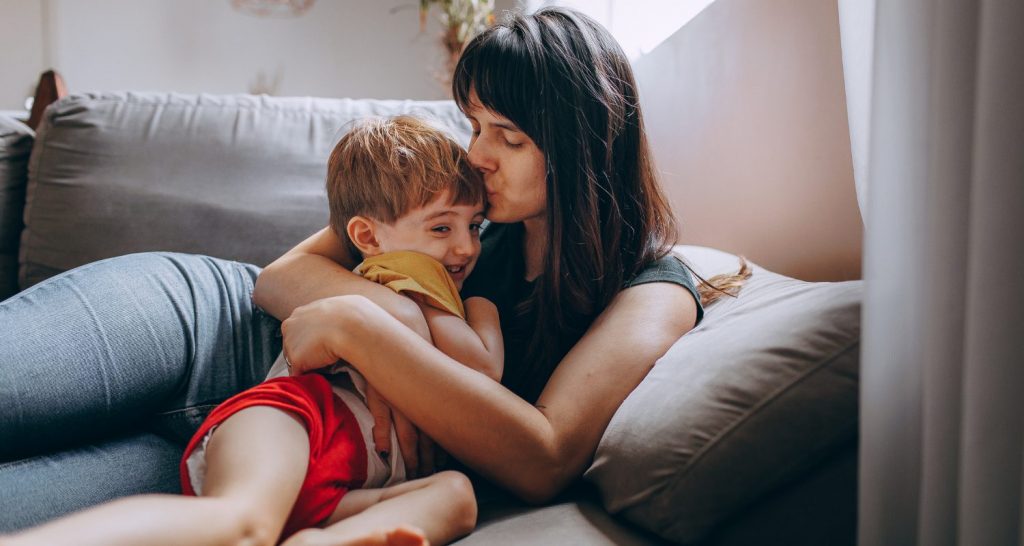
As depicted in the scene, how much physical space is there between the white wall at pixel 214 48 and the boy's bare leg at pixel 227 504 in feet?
10.4

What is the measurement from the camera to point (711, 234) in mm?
1684

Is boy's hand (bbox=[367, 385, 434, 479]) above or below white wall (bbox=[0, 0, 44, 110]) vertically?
below

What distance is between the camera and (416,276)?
106 centimetres

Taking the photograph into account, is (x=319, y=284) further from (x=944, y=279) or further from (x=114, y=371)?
(x=944, y=279)

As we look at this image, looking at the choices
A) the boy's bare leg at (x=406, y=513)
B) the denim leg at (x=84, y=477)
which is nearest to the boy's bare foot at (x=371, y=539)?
the boy's bare leg at (x=406, y=513)

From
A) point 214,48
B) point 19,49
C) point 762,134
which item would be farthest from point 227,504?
point 19,49

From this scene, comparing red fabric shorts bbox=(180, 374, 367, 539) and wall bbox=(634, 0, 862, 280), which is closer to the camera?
red fabric shorts bbox=(180, 374, 367, 539)

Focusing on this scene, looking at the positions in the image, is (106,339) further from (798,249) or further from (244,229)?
(798,249)

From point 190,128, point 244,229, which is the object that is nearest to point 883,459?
point 244,229

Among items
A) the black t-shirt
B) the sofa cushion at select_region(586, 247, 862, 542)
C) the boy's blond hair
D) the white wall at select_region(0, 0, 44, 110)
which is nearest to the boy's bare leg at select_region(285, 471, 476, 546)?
the sofa cushion at select_region(586, 247, 862, 542)

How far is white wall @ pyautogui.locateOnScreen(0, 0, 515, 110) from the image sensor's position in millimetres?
3723

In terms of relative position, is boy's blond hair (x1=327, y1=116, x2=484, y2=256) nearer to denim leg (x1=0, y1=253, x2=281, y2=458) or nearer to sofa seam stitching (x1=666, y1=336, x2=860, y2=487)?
denim leg (x1=0, y1=253, x2=281, y2=458)

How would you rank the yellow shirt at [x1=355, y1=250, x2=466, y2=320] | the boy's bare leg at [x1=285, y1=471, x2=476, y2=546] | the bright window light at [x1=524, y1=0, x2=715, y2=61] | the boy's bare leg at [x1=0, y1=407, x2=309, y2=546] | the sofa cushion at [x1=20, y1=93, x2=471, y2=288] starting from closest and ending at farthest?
1. the boy's bare leg at [x1=0, y1=407, x2=309, y2=546]
2. the boy's bare leg at [x1=285, y1=471, x2=476, y2=546]
3. the yellow shirt at [x1=355, y1=250, x2=466, y2=320]
4. the sofa cushion at [x1=20, y1=93, x2=471, y2=288]
5. the bright window light at [x1=524, y1=0, x2=715, y2=61]

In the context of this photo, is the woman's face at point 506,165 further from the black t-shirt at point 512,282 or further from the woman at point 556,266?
the black t-shirt at point 512,282
